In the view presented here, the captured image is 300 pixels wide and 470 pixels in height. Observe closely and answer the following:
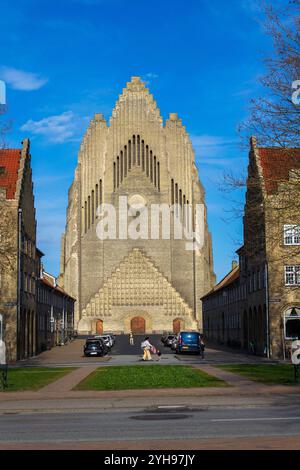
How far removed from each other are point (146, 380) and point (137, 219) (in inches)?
3490

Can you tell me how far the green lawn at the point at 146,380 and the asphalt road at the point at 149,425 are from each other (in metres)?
7.21

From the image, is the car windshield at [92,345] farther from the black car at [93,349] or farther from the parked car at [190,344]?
the parked car at [190,344]

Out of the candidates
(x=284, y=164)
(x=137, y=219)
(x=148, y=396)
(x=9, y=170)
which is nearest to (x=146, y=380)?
(x=148, y=396)

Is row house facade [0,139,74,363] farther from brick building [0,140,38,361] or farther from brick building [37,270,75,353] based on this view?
brick building [37,270,75,353]

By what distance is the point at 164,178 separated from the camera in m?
118

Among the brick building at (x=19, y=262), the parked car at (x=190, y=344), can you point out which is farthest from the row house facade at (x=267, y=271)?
the brick building at (x=19, y=262)

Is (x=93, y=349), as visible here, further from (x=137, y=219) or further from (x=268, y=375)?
(x=137, y=219)

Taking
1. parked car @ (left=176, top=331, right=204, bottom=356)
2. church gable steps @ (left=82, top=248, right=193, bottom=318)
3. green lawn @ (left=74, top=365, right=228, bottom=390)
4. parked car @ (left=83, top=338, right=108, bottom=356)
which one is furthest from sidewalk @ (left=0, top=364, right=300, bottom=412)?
church gable steps @ (left=82, top=248, right=193, bottom=318)

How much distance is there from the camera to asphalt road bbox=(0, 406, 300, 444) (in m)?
13.9

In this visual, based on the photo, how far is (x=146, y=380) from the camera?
2981 cm

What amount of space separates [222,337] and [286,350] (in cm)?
3375

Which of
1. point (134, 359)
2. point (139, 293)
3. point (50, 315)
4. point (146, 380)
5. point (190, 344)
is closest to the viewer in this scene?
point (146, 380)

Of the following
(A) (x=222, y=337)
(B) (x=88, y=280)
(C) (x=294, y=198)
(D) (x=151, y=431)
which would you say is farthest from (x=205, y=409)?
(B) (x=88, y=280)

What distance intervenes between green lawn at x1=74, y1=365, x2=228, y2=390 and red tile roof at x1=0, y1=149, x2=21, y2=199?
21.4 meters
